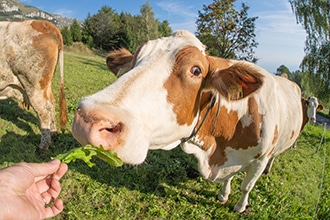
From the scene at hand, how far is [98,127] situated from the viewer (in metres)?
1.61

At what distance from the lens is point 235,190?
4570 millimetres

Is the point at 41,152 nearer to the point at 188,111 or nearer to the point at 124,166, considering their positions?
the point at 124,166

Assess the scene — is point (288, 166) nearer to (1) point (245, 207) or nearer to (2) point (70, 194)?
(1) point (245, 207)

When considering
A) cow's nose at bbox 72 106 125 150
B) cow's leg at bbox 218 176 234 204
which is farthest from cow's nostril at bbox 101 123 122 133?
cow's leg at bbox 218 176 234 204

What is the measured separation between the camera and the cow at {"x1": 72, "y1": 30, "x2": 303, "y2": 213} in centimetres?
174

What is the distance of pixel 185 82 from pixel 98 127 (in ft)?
2.99

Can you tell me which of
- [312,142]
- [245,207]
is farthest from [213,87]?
[312,142]

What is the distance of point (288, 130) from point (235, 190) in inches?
54.5

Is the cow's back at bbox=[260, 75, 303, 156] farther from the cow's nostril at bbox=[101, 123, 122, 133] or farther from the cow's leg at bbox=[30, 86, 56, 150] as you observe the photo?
the cow's leg at bbox=[30, 86, 56, 150]

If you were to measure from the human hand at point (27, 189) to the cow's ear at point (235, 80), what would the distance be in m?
1.47

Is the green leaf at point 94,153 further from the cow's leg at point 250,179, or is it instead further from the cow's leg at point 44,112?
the cow's leg at point 44,112

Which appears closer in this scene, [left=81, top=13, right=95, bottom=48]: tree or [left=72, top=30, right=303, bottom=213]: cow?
[left=72, top=30, right=303, bottom=213]: cow

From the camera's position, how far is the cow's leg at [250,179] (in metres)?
3.57

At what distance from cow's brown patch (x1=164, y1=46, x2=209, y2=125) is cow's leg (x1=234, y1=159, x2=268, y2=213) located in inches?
67.3
